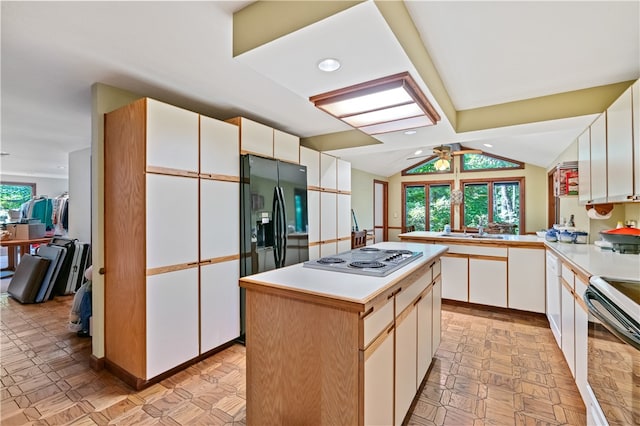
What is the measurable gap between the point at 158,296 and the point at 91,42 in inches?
68.2

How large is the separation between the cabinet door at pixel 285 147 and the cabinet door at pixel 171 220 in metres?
1.06

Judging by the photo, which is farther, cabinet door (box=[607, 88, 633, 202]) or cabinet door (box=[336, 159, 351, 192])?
cabinet door (box=[336, 159, 351, 192])

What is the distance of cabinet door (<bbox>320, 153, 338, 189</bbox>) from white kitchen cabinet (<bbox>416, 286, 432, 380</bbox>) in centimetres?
218

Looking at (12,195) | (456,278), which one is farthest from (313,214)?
(12,195)

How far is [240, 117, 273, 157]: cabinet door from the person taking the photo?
2936 mm

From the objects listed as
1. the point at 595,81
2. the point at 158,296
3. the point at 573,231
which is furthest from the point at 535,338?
the point at 158,296

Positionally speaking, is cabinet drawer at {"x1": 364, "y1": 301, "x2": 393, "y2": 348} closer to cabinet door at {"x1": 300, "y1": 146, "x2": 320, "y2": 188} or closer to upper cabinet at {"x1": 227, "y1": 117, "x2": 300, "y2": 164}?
upper cabinet at {"x1": 227, "y1": 117, "x2": 300, "y2": 164}

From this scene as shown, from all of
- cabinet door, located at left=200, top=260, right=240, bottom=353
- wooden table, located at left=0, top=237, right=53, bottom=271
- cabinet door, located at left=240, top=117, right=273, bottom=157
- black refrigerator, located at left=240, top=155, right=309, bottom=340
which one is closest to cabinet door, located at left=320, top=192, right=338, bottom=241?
black refrigerator, located at left=240, top=155, right=309, bottom=340

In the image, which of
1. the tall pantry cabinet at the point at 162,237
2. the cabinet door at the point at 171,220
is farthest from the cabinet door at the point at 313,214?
the cabinet door at the point at 171,220

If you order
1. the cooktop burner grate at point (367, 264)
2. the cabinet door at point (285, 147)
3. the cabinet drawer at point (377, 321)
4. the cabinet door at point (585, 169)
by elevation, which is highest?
the cabinet door at point (285, 147)

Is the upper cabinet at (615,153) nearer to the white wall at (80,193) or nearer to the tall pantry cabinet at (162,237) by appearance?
the tall pantry cabinet at (162,237)

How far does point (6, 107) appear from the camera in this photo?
2.85m

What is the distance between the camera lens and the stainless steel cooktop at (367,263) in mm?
1765

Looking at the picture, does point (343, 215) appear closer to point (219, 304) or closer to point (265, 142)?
point (265, 142)
